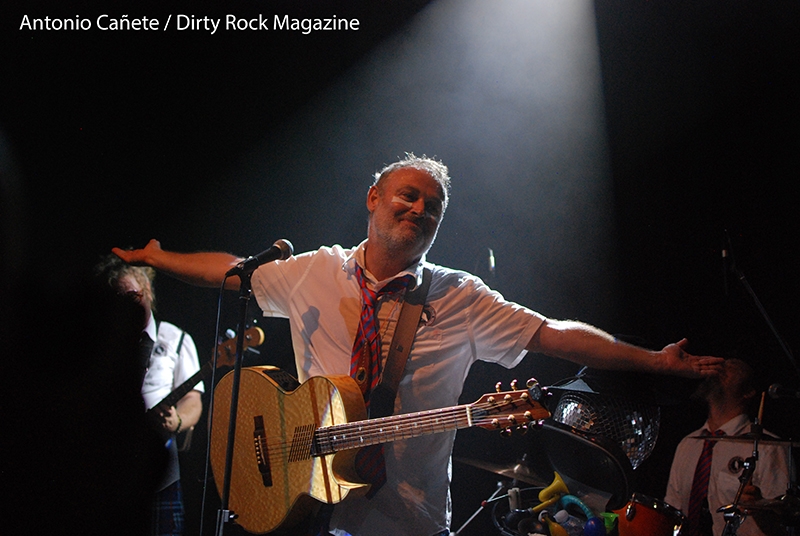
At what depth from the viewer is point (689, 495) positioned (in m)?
4.75

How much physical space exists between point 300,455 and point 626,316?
343cm

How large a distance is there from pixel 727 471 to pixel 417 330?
339cm

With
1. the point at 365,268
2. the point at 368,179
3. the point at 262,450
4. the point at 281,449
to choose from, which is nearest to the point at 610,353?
the point at 365,268

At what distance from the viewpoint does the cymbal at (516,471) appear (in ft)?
11.8

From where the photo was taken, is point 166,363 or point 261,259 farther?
point 166,363

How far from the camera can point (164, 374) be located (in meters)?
4.83

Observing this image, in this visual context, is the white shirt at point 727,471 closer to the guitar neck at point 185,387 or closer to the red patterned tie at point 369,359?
the red patterned tie at point 369,359

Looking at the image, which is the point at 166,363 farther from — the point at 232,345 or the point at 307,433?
the point at 307,433

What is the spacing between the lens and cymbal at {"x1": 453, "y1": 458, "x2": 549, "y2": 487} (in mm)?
3609

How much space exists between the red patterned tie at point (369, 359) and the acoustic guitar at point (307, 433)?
7cm

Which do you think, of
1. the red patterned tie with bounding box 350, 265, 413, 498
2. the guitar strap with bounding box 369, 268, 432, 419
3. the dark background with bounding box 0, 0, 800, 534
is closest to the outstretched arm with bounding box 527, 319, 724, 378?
the guitar strap with bounding box 369, 268, 432, 419

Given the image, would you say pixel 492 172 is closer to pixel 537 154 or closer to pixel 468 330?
pixel 537 154

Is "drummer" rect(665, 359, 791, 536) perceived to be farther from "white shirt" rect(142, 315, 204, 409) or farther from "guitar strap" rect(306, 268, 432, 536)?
"white shirt" rect(142, 315, 204, 409)

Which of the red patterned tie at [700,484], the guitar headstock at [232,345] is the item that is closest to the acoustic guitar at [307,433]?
the guitar headstock at [232,345]
